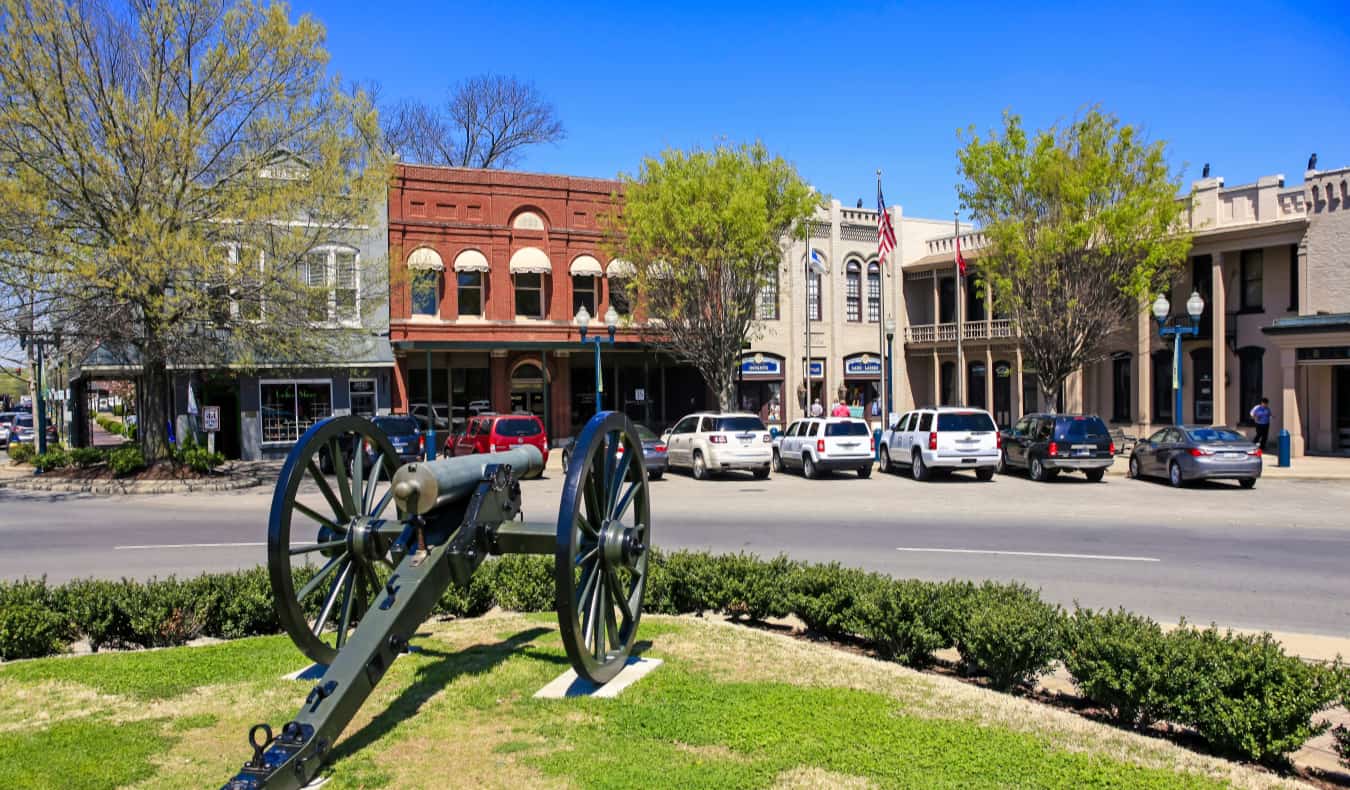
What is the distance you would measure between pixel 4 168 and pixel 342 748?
21.4 m

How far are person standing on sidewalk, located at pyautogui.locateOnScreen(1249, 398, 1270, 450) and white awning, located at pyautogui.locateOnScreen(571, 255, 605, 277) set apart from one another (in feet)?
71.1

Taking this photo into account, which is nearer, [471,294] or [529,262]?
[471,294]

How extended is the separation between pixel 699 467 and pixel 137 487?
535 inches

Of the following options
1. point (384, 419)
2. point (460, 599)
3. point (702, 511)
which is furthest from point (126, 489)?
point (460, 599)

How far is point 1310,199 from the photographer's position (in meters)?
29.7

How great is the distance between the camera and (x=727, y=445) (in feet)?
84.5

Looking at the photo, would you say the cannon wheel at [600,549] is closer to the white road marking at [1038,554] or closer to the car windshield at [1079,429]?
the white road marking at [1038,554]

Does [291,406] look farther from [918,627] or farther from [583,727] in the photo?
[583,727]

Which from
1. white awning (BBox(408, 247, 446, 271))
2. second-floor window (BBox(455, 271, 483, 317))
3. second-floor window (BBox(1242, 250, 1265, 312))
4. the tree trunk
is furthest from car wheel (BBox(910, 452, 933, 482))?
the tree trunk

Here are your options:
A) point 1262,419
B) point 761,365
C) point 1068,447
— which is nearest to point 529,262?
point 761,365

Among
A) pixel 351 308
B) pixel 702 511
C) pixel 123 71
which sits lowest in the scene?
pixel 702 511

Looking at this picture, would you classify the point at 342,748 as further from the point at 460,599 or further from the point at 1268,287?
the point at 1268,287

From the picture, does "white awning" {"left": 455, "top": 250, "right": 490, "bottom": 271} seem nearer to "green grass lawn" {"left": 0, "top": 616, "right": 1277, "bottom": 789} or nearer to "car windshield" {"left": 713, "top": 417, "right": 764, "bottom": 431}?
"car windshield" {"left": 713, "top": 417, "right": 764, "bottom": 431}

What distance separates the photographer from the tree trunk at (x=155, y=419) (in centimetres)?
2509
